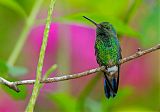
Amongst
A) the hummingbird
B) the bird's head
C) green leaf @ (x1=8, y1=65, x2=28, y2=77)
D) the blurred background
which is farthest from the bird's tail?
the blurred background

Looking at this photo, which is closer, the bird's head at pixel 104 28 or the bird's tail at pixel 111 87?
the bird's tail at pixel 111 87

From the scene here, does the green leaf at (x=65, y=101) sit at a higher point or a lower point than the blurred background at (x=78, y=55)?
lower

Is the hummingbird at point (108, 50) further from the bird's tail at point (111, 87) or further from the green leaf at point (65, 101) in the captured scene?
the green leaf at point (65, 101)

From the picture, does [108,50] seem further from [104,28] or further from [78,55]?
[78,55]

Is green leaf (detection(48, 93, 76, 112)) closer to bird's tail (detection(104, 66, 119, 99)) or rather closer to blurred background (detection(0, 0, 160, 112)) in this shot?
blurred background (detection(0, 0, 160, 112))

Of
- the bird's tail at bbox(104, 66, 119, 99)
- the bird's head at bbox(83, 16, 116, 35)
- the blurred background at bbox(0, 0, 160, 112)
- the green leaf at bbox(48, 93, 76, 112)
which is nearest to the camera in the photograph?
the bird's tail at bbox(104, 66, 119, 99)

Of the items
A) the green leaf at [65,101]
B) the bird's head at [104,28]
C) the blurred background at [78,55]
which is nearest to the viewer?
the bird's head at [104,28]

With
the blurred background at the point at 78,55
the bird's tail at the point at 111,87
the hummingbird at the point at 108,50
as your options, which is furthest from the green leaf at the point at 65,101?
the bird's tail at the point at 111,87

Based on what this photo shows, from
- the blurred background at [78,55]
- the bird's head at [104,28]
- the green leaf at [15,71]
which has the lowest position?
the green leaf at [15,71]

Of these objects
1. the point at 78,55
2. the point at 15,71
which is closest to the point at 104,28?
the point at 15,71
